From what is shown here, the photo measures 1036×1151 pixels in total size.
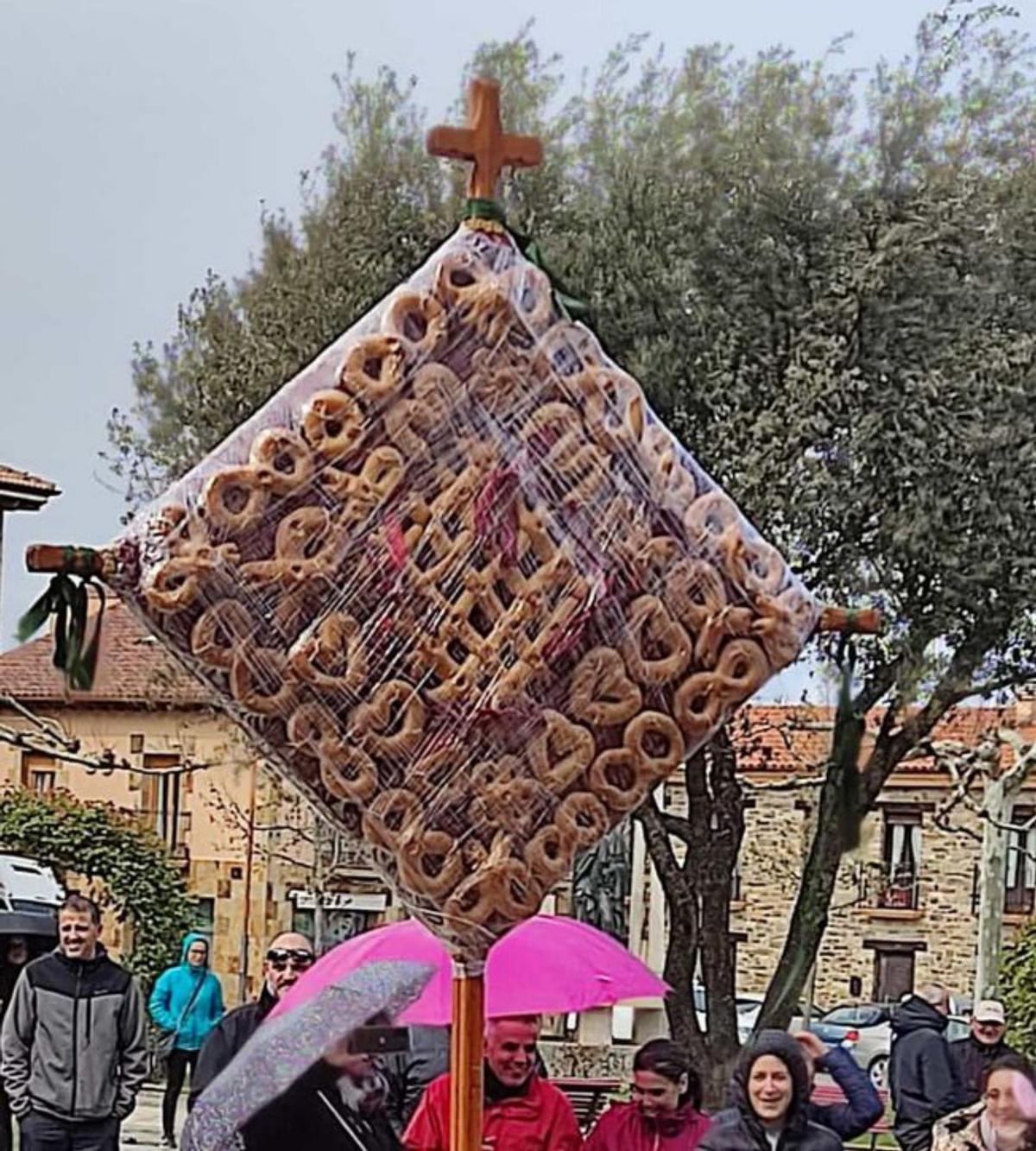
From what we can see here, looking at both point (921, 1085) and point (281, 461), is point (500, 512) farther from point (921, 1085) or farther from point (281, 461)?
point (921, 1085)

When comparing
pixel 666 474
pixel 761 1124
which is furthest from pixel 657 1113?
pixel 666 474

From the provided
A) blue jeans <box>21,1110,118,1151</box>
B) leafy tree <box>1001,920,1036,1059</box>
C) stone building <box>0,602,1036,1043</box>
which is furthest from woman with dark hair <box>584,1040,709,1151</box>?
stone building <box>0,602,1036,1043</box>

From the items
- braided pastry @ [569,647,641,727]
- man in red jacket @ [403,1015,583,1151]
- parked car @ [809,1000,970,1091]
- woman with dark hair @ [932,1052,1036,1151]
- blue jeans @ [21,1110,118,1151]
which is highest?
braided pastry @ [569,647,641,727]

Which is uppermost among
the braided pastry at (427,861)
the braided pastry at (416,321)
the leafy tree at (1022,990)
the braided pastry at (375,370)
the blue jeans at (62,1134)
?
the braided pastry at (416,321)

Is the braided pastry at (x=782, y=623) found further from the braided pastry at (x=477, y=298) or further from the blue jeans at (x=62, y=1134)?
the blue jeans at (x=62, y=1134)

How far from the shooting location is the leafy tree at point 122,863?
84.6 ft

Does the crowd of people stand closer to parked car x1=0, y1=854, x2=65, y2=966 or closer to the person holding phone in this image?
the person holding phone

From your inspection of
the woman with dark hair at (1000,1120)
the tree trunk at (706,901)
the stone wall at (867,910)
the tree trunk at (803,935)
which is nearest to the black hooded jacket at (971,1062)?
the woman with dark hair at (1000,1120)

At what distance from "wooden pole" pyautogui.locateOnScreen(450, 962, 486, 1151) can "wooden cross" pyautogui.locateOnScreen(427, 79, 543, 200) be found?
38.9 inches

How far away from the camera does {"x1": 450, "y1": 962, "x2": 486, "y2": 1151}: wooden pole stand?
9.46 ft

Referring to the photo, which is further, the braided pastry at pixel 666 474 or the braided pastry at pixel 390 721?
the braided pastry at pixel 666 474

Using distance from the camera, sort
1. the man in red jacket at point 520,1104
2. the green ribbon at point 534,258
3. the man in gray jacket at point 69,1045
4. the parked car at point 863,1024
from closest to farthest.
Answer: the green ribbon at point 534,258 < the man in red jacket at point 520,1104 < the man in gray jacket at point 69,1045 < the parked car at point 863,1024

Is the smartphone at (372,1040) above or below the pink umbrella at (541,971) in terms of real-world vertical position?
above

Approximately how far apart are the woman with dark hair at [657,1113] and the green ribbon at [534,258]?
10.2ft
